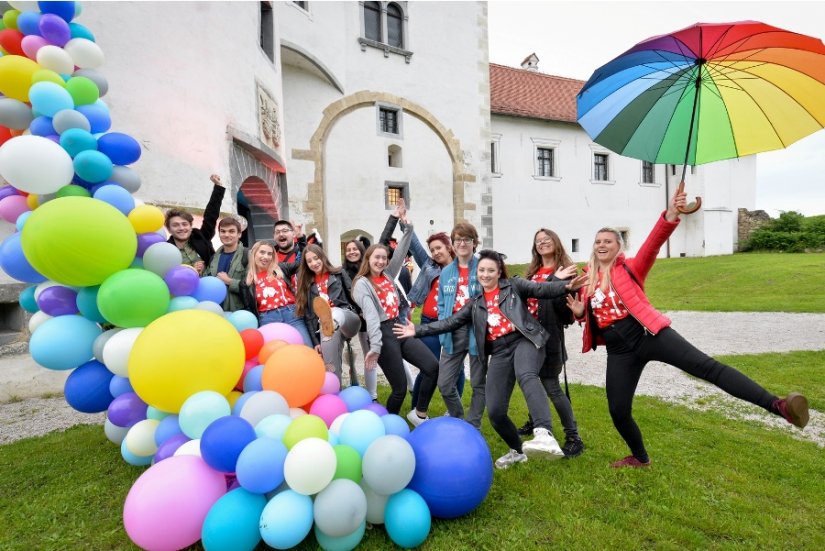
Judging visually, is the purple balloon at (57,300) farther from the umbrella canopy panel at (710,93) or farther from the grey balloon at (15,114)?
the umbrella canopy panel at (710,93)

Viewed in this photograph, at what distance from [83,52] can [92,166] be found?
1.07 meters

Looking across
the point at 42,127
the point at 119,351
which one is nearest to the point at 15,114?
the point at 42,127

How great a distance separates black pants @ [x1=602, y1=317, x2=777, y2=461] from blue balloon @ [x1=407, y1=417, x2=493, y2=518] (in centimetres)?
103

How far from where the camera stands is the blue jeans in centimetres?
437

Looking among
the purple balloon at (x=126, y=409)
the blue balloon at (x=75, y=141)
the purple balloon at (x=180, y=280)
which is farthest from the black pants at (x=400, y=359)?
the blue balloon at (x=75, y=141)

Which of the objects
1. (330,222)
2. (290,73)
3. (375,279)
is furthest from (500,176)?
(375,279)

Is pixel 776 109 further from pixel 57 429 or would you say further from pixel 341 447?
pixel 57 429

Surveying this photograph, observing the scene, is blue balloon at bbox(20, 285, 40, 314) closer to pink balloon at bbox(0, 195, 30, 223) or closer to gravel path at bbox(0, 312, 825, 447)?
pink balloon at bbox(0, 195, 30, 223)

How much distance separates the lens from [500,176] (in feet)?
69.5

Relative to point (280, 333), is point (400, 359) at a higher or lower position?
lower

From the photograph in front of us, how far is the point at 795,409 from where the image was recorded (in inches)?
100

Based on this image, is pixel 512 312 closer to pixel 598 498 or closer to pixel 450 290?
pixel 450 290

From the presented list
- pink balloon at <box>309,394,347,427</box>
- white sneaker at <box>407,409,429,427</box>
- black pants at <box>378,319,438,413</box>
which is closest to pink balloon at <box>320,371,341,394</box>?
pink balloon at <box>309,394,347,427</box>

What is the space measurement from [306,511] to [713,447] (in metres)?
3.32
